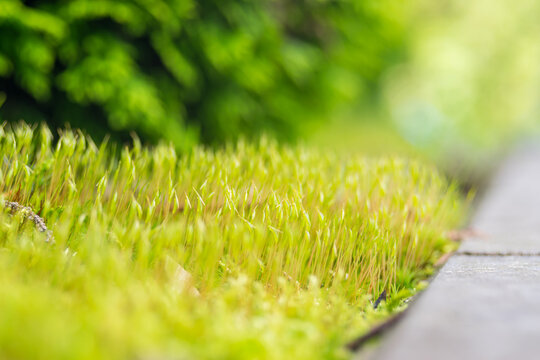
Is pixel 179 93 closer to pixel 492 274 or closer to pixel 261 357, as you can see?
pixel 492 274

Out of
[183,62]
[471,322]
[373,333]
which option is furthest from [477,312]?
[183,62]

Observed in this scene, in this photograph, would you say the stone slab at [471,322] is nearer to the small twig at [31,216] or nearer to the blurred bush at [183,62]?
the small twig at [31,216]

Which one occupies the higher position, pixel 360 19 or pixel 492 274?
pixel 360 19

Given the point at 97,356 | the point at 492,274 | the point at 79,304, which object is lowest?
the point at 79,304

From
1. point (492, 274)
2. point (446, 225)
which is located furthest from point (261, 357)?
point (446, 225)

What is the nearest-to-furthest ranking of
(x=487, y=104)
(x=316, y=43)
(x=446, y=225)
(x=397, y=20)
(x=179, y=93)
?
1. (x=446, y=225)
2. (x=179, y=93)
3. (x=316, y=43)
4. (x=397, y=20)
5. (x=487, y=104)

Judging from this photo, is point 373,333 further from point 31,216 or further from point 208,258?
point 31,216
